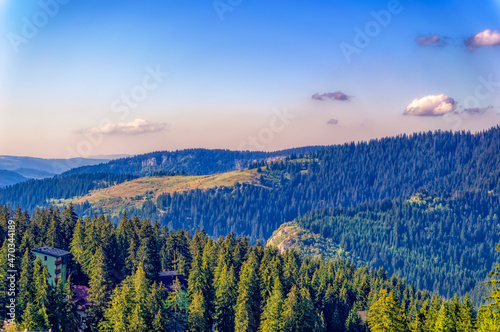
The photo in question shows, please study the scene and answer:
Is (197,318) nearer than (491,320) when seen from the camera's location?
No

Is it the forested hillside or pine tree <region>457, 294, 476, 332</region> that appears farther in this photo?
pine tree <region>457, 294, 476, 332</region>

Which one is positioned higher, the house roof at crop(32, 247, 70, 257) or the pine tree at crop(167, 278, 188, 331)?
the house roof at crop(32, 247, 70, 257)

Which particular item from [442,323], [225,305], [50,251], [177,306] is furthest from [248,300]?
[50,251]

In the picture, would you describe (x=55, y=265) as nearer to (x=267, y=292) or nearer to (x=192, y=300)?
(x=192, y=300)

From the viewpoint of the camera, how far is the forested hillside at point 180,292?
80.2m

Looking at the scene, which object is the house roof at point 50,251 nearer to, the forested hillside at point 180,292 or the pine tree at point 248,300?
the forested hillside at point 180,292

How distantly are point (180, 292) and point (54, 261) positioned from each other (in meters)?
23.4

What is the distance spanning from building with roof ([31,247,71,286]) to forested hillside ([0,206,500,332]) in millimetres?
2650

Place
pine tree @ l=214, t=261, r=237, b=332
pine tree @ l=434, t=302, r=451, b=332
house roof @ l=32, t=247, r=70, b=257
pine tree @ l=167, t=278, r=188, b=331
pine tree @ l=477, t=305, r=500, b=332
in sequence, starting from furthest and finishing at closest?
house roof @ l=32, t=247, r=70, b=257
pine tree @ l=214, t=261, r=237, b=332
pine tree @ l=167, t=278, r=188, b=331
pine tree @ l=434, t=302, r=451, b=332
pine tree @ l=477, t=305, r=500, b=332

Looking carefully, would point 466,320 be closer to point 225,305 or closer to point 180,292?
point 225,305

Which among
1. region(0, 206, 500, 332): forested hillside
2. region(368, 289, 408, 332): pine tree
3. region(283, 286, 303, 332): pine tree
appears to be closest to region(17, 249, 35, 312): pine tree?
region(0, 206, 500, 332): forested hillside

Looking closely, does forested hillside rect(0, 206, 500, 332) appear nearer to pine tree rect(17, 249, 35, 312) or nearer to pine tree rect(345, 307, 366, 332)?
pine tree rect(17, 249, 35, 312)

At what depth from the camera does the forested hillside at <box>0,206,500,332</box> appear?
80.2 m

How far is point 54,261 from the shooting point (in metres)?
101
